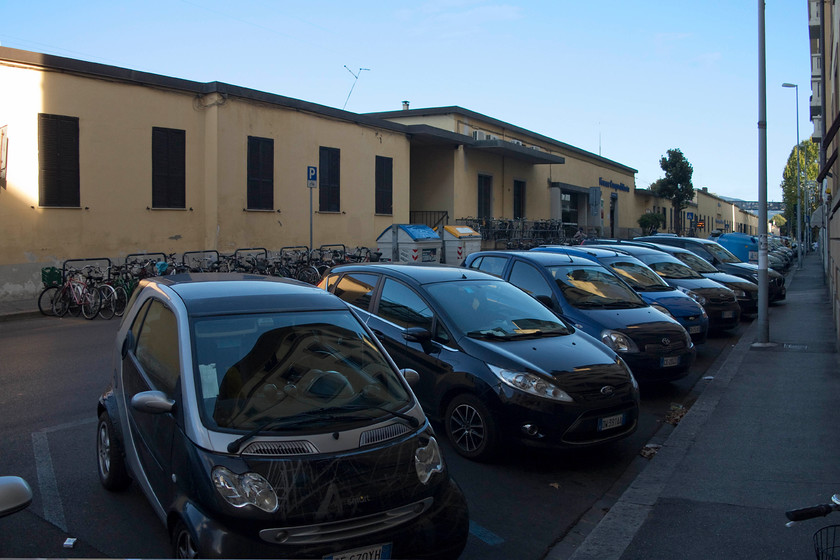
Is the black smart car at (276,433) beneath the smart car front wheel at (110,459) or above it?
above

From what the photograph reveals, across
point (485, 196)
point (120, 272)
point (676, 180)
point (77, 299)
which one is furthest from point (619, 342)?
point (676, 180)

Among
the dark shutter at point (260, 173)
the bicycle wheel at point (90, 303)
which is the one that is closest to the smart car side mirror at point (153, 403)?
the bicycle wheel at point (90, 303)

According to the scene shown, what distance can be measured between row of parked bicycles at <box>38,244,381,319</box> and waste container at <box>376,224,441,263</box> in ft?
4.57

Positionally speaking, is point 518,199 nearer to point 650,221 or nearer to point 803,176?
point 650,221

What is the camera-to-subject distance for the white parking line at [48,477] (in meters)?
4.62

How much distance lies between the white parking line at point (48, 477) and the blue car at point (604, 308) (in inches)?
206

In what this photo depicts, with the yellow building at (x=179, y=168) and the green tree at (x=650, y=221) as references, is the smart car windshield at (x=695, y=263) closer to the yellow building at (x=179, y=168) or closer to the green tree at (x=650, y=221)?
the yellow building at (x=179, y=168)

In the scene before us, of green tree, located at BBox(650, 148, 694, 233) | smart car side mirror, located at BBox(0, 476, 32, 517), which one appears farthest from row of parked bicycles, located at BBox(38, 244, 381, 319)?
green tree, located at BBox(650, 148, 694, 233)

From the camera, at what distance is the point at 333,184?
23719 mm

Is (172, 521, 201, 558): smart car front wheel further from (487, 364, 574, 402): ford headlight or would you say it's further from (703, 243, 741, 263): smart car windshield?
(703, 243, 741, 263): smart car windshield

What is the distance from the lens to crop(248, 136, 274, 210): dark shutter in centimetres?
2062

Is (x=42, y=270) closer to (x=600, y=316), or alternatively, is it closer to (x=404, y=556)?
(x=600, y=316)

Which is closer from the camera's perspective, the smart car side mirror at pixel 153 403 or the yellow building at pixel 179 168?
the smart car side mirror at pixel 153 403

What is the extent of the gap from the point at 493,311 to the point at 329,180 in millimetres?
17540
